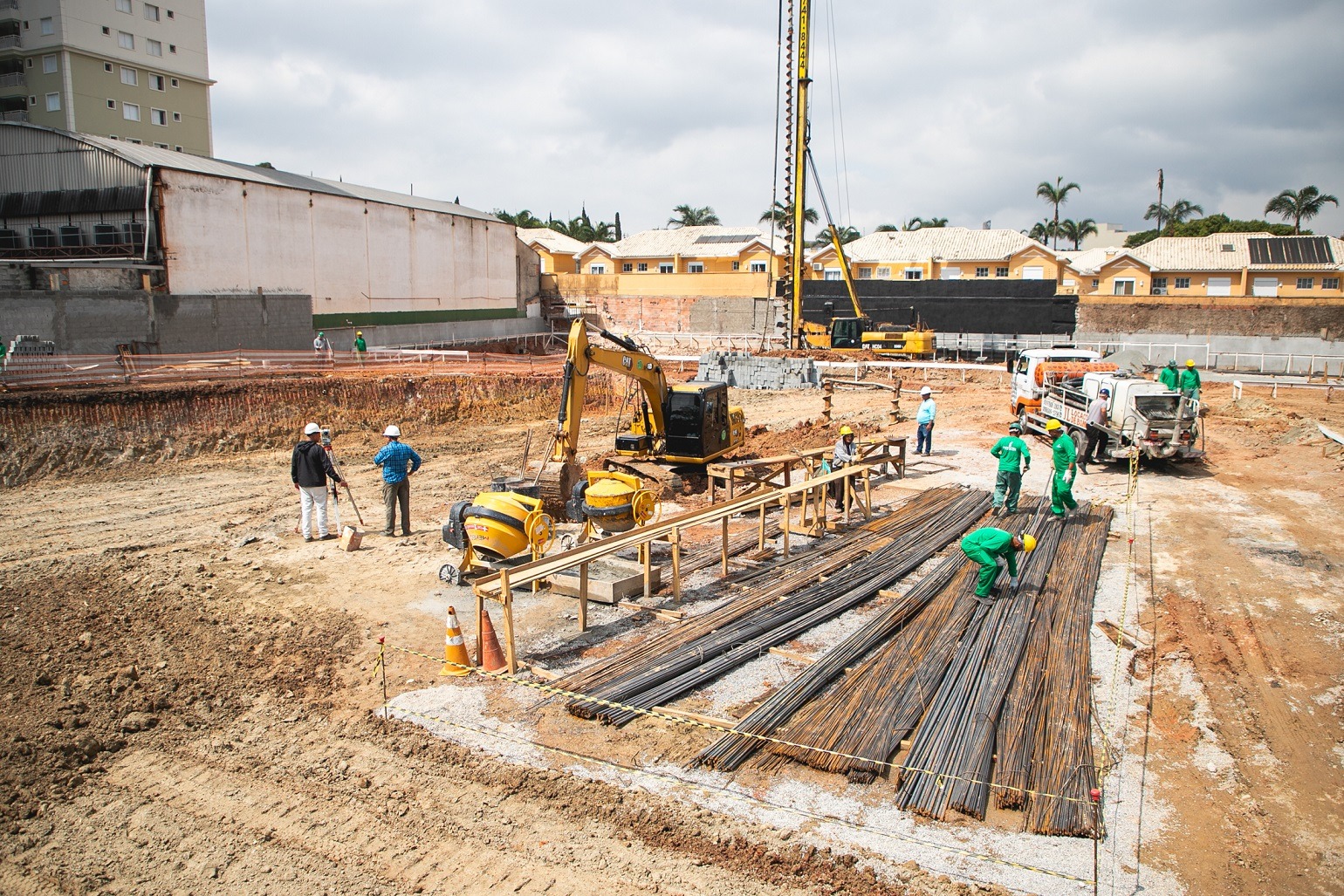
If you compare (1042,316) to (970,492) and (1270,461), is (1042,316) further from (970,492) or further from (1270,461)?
(970,492)

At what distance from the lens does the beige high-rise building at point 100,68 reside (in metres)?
49.0

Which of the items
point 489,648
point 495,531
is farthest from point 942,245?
point 489,648

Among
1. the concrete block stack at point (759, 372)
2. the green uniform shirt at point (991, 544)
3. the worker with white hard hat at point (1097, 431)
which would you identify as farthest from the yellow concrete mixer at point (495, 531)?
the concrete block stack at point (759, 372)

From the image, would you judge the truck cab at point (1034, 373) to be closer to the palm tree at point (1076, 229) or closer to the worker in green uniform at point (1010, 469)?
the worker in green uniform at point (1010, 469)

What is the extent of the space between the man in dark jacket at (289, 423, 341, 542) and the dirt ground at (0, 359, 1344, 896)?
552 millimetres

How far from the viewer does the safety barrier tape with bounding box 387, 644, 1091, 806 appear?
6.45 metres

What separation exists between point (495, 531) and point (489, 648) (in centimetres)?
267

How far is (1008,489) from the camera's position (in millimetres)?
14055

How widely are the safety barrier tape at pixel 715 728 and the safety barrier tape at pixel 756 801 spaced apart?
24.1 inches

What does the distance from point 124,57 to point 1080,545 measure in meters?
60.9

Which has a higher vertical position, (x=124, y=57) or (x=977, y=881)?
(x=124, y=57)

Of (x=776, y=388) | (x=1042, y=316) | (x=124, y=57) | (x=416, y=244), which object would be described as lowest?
(x=776, y=388)

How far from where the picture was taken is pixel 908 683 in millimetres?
8195

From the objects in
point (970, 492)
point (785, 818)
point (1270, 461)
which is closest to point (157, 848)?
point (785, 818)
